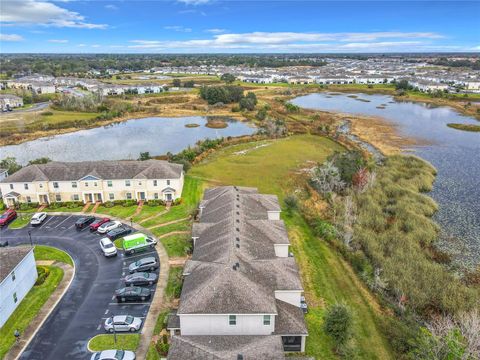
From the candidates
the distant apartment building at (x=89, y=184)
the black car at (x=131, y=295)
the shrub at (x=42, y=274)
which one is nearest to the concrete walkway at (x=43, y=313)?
the shrub at (x=42, y=274)

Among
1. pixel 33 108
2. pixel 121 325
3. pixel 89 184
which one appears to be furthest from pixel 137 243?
pixel 33 108

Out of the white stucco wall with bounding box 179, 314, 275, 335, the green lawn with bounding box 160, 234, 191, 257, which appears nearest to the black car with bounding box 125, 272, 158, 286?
the green lawn with bounding box 160, 234, 191, 257

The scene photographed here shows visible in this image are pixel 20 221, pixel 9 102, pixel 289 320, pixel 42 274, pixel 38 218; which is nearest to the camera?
pixel 289 320

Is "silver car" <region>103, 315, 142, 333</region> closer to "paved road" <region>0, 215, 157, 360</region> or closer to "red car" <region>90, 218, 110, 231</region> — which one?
"paved road" <region>0, 215, 157, 360</region>

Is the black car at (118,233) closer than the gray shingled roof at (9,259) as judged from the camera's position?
No

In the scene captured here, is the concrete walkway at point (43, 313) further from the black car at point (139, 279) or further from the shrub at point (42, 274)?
the black car at point (139, 279)

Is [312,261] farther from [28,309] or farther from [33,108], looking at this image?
[33,108]

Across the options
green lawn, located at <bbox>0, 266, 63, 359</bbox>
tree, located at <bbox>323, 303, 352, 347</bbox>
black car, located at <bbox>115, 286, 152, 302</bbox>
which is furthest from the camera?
black car, located at <bbox>115, 286, 152, 302</bbox>
